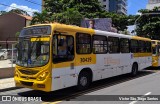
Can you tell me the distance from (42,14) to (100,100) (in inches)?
1198

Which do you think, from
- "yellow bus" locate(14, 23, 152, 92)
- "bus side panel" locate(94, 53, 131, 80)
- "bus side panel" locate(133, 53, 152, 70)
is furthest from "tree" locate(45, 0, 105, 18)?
"yellow bus" locate(14, 23, 152, 92)

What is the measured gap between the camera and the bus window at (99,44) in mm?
13773

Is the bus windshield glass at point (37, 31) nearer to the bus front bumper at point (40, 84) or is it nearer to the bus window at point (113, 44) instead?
the bus front bumper at point (40, 84)

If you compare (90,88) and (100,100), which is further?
(90,88)

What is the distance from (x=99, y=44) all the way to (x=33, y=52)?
13.4ft

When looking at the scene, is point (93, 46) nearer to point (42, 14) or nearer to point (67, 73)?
point (67, 73)

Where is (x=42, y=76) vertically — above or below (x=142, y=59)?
below

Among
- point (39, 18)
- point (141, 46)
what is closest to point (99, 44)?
point (141, 46)

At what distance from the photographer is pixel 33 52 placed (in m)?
11.1

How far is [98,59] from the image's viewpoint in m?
14.1

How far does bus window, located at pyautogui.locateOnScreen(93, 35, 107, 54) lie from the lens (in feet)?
45.2

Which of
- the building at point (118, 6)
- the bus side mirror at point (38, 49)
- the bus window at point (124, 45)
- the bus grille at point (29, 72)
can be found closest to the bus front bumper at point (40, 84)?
the bus grille at point (29, 72)

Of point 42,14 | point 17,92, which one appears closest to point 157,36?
point 42,14

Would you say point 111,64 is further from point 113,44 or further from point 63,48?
point 63,48
